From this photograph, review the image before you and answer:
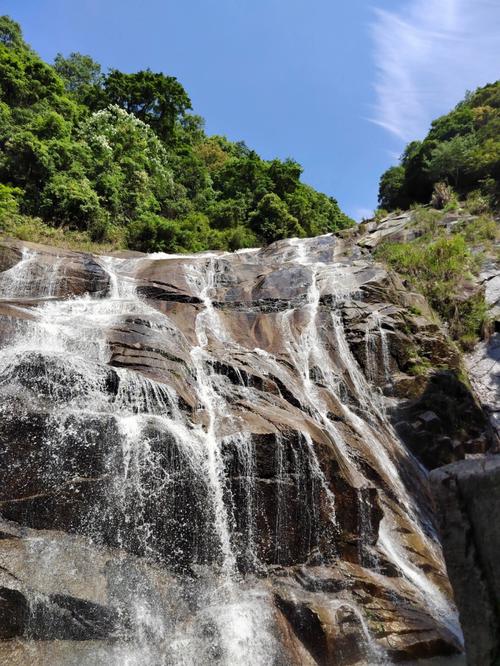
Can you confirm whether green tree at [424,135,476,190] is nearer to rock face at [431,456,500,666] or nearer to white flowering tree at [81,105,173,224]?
white flowering tree at [81,105,173,224]

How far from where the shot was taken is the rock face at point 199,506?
642 centimetres

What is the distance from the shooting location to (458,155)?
31.2m

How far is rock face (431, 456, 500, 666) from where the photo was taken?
11.0 ft

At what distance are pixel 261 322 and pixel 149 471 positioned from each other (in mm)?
7577

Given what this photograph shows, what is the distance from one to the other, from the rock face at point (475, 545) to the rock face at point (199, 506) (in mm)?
4017

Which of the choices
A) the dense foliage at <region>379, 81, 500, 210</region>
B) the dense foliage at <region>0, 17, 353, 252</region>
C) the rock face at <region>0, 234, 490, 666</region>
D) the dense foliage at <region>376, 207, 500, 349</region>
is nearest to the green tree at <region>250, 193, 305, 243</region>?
the dense foliage at <region>0, 17, 353, 252</region>

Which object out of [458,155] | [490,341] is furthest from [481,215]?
[490,341]

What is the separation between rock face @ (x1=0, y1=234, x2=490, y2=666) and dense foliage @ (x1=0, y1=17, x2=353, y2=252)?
10867 millimetres

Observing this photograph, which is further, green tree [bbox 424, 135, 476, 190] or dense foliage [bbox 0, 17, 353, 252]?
green tree [bbox 424, 135, 476, 190]

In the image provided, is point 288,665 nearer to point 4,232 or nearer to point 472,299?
point 472,299

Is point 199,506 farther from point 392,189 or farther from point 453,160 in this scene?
point 392,189

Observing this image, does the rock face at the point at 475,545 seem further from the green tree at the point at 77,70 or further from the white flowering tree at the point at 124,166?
the green tree at the point at 77,70

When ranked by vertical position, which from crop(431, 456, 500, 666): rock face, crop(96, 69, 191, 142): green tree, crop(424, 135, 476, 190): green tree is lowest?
crop(431, 456, 500, 666): rock face

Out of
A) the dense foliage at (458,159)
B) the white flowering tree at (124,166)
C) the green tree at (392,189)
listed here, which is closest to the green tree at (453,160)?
the dense foliage at (458,159)
